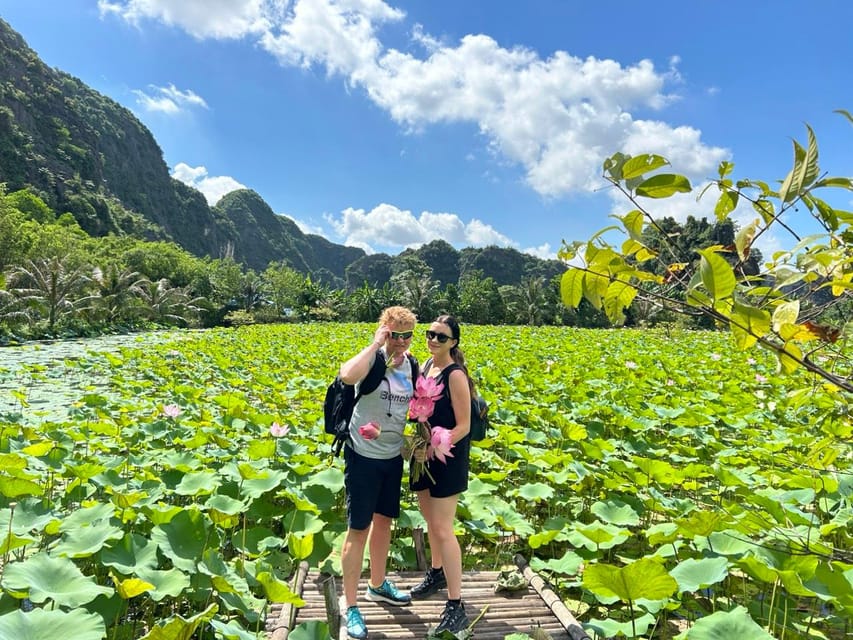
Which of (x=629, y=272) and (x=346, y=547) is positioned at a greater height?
(x=629, y=272)

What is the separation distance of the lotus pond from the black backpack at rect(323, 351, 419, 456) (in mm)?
380

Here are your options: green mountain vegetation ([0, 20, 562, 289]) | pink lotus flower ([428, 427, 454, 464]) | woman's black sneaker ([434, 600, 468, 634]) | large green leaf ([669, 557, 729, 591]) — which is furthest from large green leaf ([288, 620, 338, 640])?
green mountain vegetation ([0, 20, 562, 289])

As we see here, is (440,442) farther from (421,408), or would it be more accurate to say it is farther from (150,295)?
(150,295)

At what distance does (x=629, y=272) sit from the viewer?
841mm

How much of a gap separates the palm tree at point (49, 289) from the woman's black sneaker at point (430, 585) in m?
14.4

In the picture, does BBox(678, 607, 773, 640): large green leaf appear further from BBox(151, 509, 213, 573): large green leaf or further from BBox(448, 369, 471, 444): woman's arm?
BBox(151, 509, 213, 573): large green leaf

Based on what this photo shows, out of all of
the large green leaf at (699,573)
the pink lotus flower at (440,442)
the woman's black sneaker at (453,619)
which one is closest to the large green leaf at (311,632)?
the woman's black sneaker at (453,619)

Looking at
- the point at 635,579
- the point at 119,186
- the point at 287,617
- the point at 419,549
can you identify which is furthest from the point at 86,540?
the point at 119,186

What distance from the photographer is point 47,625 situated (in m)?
1.15

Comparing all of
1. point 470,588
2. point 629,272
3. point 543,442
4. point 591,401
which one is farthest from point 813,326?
point 591,401

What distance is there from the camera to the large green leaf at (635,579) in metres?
1.38

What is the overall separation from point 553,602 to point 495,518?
48cm

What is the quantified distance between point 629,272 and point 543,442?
115 inches

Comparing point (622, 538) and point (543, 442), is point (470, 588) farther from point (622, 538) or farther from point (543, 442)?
point (543, 442)
